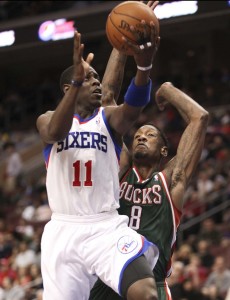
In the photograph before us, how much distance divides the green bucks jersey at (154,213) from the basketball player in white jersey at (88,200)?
0.27m

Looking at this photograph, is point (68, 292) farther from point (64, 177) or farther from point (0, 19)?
Answer: point (0, 19)

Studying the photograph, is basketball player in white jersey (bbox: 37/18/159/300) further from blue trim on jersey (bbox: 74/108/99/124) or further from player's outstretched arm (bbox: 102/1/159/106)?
player's outstretched arm (bbox: 102/1/159/106)

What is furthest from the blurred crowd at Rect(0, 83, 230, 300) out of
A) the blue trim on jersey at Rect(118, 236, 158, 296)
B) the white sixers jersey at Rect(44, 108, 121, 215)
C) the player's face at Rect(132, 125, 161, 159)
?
the white sixers jersey at Rect(44, 108, 121, 215)

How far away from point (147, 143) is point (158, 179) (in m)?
0.26

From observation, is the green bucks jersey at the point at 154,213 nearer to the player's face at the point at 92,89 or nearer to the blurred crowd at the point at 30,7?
the player's face at the point at 92,89

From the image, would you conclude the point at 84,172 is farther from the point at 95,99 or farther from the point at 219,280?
the point at 219,280

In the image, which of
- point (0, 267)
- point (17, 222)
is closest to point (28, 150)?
point (17, 222)

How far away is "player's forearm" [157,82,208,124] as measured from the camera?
17.9ft

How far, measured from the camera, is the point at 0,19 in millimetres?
15586

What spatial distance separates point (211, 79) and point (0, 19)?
5.57 m

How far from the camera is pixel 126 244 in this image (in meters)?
4.63

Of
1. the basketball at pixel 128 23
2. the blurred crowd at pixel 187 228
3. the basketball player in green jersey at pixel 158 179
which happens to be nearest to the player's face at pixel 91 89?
the basketball at pixel 128 23

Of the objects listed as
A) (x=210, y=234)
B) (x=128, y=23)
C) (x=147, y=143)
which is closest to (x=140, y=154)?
(x=147, y=143)

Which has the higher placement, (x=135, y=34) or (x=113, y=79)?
(x=135, y=34)
